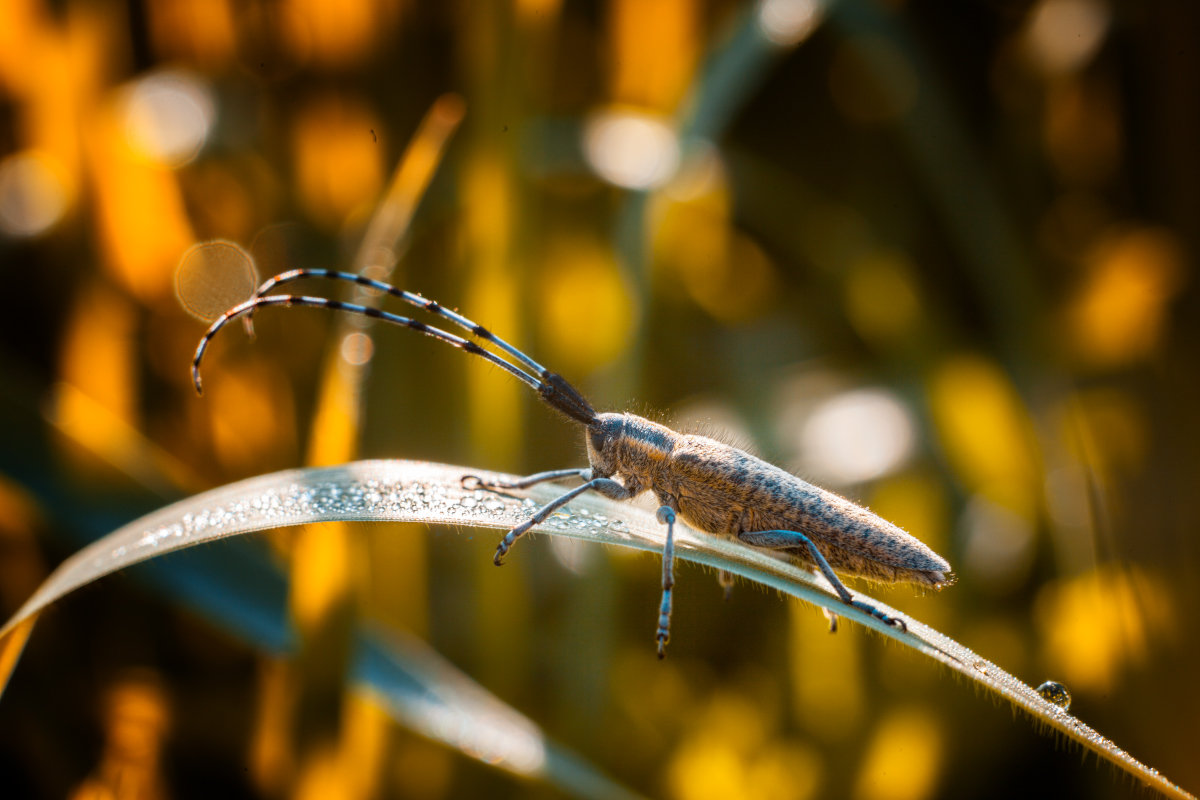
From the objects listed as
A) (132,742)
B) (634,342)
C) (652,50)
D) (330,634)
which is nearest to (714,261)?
(652,50)

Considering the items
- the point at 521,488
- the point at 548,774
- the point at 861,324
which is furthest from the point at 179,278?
Result: the point at 861,324

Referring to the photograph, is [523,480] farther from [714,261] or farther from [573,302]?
[714,261]

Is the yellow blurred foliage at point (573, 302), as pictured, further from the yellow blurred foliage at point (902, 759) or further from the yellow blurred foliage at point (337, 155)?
the yellow blurred foliage at point (902, 759)

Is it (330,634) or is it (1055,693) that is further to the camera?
(330,634)

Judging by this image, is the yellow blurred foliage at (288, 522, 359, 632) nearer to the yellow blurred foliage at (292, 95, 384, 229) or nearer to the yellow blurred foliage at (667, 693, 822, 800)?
the yellow blurred foliage at (667, 693, 822, 800)

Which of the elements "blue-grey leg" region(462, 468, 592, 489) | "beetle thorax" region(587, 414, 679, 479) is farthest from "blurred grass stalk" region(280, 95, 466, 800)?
"beetle thorax" region(587, 414, 679, 479)
